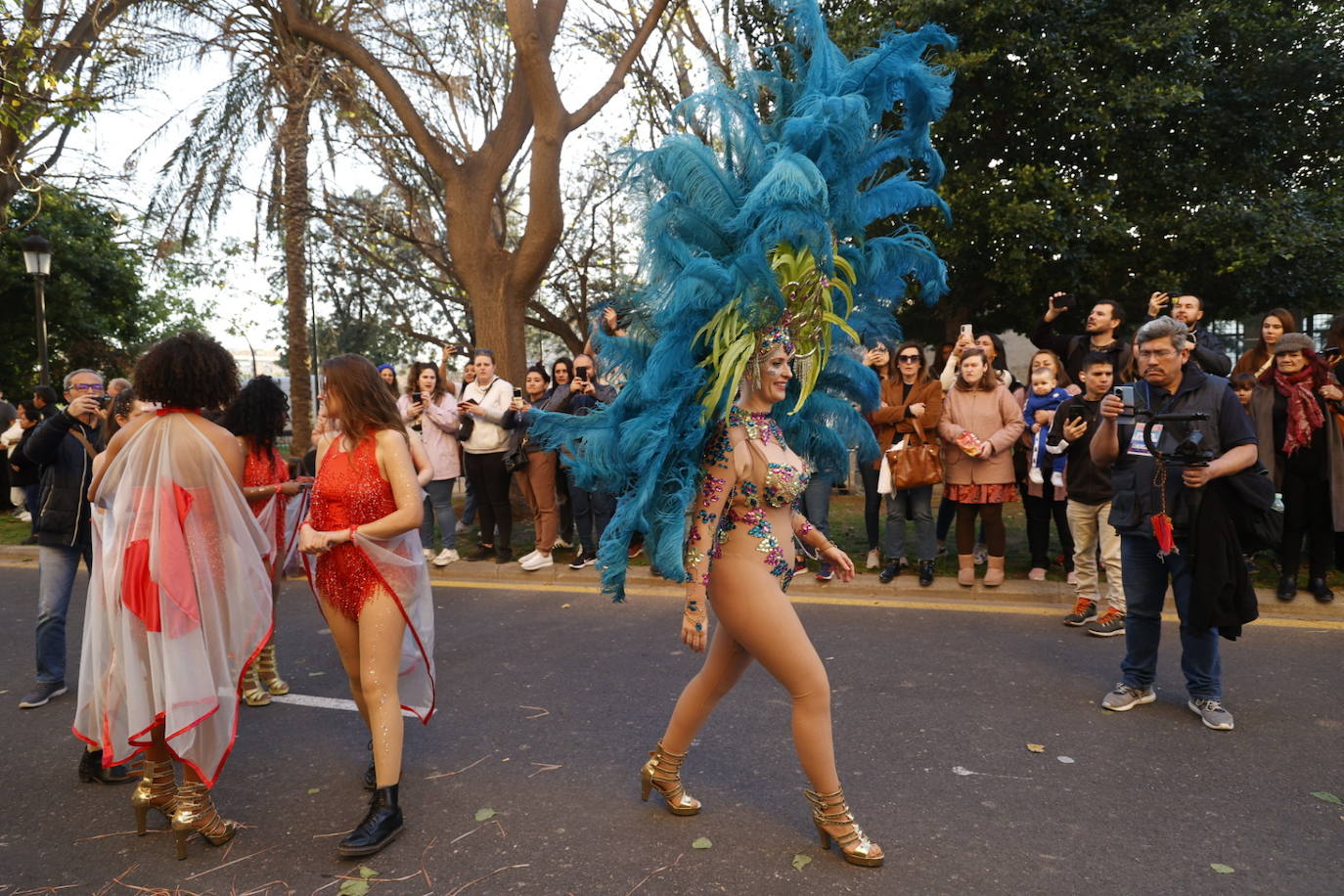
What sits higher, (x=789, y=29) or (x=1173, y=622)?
(x=789, y=29)

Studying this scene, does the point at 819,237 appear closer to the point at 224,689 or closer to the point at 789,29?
the point at 789,29

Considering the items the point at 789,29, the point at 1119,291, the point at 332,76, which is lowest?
the point at 789,29

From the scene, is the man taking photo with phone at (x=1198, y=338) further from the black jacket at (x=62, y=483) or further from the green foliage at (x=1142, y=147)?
the black jacket at (x=62, y=483)

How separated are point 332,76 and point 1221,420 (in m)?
11.1

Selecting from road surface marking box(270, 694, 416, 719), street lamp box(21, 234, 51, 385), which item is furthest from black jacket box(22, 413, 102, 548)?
street lamp box(21, 234, 51, 385)

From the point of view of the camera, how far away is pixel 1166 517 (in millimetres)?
4457

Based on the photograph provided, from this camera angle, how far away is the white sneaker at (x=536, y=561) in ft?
27.8

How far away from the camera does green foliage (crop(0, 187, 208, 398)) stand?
23234 millimetres

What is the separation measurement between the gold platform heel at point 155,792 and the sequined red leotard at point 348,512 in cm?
92

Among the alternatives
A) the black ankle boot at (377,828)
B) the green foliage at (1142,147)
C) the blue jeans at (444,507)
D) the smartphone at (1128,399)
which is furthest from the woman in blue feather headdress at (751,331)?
the green foliage at (1142,147)

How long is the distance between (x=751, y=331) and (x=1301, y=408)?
544 cm

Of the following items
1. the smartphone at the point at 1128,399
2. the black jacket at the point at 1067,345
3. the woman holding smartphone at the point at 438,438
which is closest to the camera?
the smartphone at the point at 1128,399

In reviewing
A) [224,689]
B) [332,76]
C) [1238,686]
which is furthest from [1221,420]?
[332,76]

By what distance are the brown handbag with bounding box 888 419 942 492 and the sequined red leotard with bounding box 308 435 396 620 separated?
4.83m
